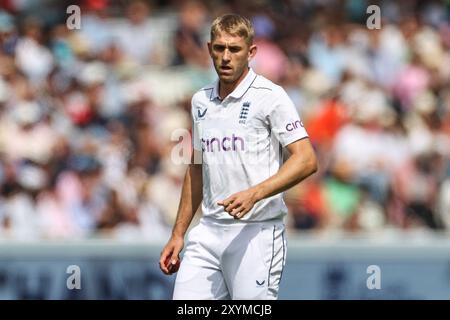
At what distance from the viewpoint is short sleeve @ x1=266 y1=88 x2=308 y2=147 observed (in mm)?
5727

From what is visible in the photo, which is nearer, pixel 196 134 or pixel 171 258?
pixel 171 258

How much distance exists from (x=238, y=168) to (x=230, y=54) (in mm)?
594

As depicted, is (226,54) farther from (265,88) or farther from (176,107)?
(176,107)

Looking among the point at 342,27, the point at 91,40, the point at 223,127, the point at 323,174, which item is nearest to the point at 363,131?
the point at 323,174

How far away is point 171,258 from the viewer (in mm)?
5949

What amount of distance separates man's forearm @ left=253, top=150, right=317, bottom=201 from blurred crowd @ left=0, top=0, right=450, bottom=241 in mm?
4847

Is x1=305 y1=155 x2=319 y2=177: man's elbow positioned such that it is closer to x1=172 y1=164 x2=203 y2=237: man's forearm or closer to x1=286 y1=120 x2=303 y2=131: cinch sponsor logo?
x1=286 y1=120 x2=303 y2=131: cinch sponsor logo

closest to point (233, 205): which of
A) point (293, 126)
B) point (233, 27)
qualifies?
point (293, 126)

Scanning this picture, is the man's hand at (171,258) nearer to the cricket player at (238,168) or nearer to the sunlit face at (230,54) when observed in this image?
the cricket player at (238,168)

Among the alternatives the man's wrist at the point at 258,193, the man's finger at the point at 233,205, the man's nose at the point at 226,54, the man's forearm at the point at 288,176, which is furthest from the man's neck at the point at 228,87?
the man's finger at the point at 233,205

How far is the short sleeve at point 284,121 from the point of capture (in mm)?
5727

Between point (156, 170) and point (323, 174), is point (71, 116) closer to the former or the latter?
point (156, 170)

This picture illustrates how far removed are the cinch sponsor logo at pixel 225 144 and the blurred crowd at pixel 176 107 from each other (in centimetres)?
471
